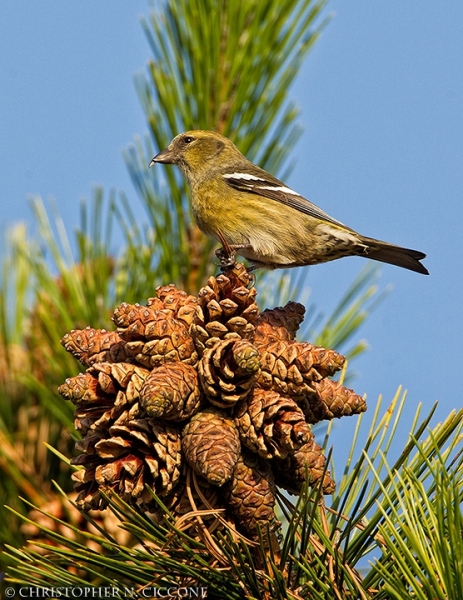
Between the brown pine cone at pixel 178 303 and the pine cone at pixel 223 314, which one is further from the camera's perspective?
the brown pine cone at pixel 178 303

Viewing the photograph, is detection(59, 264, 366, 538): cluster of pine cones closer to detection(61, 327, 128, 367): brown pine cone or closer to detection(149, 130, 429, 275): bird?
detection(61, 327, 128, 367): brown pine cone

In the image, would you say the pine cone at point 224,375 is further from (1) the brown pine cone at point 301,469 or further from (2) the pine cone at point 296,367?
(1) the brown pine cone at point 301,469

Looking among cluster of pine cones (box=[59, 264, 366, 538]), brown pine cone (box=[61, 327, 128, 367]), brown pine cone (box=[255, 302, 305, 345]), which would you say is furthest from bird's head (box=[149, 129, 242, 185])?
cluster of pine cones (box=[59, 264, 366, 538])

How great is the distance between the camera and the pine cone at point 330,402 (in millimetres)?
2271

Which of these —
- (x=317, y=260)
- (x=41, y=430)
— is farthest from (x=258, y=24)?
(x=41, y=430)

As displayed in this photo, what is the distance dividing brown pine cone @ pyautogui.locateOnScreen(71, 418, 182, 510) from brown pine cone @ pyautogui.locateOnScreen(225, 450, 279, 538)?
162 mm

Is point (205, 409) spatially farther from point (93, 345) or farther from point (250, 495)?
point (93, 345)

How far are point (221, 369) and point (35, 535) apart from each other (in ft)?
5.62

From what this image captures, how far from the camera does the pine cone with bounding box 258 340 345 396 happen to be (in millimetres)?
2154

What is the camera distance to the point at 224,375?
2068mm

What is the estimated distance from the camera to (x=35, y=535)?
333cm

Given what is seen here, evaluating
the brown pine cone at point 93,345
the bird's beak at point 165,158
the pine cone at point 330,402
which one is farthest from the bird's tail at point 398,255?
the brown pine cone at point 93,345

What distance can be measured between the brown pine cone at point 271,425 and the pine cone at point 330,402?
0.18 m

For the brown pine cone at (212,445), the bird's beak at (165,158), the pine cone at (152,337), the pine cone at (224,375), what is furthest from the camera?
the bird's beak at (165,158)
